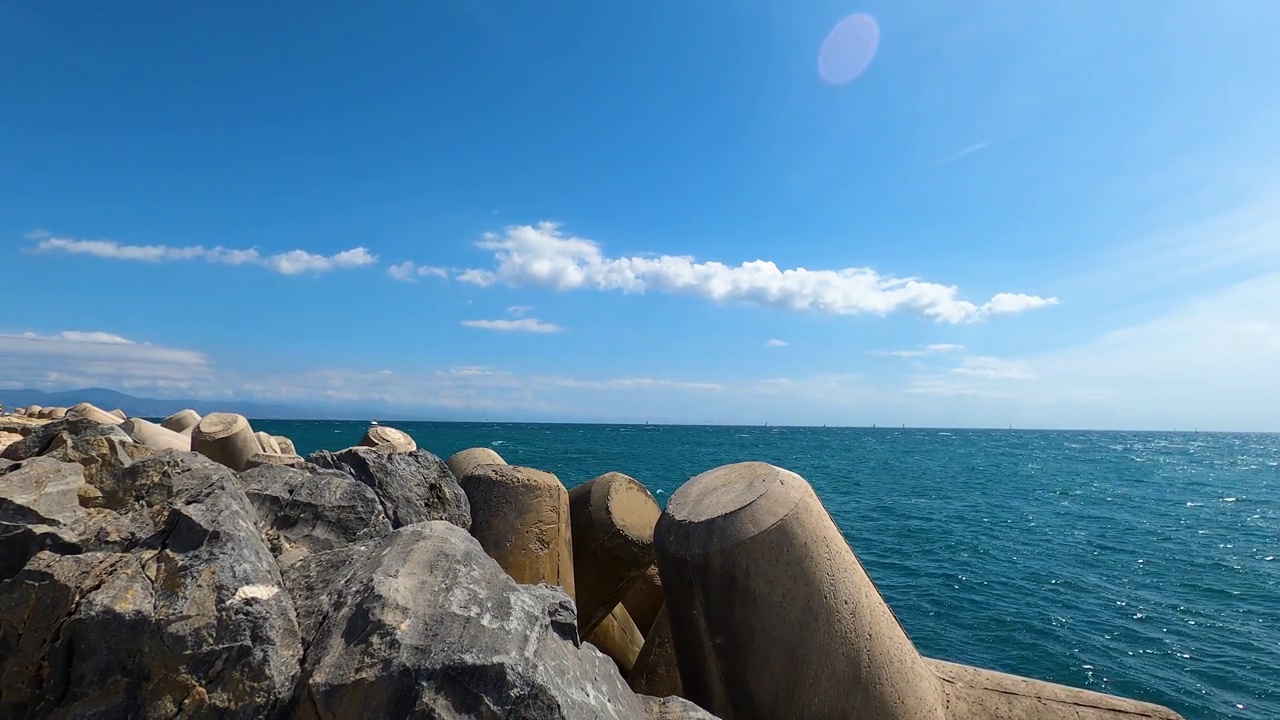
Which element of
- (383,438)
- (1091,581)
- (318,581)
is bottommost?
(1091,581)

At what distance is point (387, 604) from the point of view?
7.95 ft

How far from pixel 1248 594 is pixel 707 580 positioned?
1320 centimetres

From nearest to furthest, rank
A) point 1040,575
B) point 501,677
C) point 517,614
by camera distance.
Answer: point 501,677 → point 517,614 → point 1040,575

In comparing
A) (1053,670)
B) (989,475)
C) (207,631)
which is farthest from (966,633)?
(989,475)

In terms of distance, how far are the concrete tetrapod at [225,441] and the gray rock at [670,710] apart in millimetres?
8037

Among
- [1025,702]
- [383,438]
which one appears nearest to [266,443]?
[383,438]

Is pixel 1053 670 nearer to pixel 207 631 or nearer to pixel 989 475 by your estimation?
pixel 207 631

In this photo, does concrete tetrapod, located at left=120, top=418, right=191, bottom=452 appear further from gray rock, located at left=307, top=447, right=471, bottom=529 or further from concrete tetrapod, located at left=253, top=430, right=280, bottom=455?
gray rock, located at left=307, top=447, right=471, bottom=529

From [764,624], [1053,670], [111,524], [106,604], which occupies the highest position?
[111,524]

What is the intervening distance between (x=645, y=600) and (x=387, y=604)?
4.66 metres

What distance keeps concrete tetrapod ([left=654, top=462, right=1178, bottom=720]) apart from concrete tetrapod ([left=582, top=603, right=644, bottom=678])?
1509mm

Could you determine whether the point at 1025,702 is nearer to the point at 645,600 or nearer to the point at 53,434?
the point at 645,600

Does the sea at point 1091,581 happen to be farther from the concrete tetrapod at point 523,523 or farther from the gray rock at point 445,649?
the gray rock at point 445,649

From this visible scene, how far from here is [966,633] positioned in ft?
33.3
